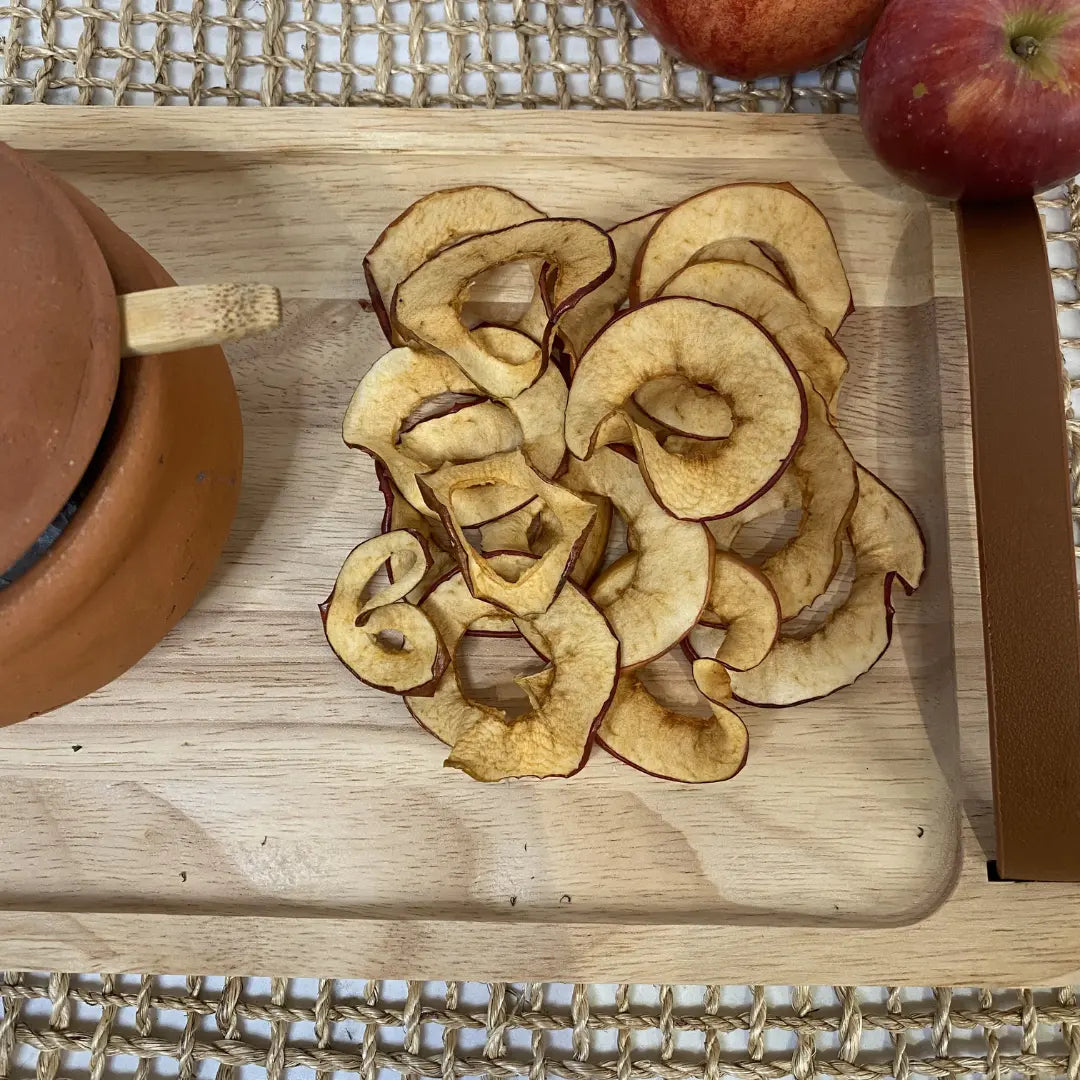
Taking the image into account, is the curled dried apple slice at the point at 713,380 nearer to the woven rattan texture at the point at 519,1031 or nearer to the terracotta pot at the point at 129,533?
the terracotta pot at the point at 129,533

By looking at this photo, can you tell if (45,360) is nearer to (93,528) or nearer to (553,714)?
(93,528)

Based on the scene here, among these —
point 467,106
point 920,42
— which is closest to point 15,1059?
point 467,106

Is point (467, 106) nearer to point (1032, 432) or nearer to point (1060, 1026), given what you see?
point (1032, 432)

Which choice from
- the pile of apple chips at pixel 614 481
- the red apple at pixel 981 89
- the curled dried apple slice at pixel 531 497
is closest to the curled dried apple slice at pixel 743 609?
the pile of apple chips at pixel 614 481

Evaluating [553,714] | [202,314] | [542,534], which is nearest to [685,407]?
[542,534]

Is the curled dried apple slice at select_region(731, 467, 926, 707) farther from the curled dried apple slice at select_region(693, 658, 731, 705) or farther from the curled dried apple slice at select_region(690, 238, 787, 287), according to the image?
the curled dried apple slice at select_region(690, 238, 787, 287)

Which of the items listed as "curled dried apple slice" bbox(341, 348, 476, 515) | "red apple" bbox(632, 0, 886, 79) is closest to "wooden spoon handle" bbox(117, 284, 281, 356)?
"curled dried apple slice" bbox(341, 348, 476, 515)
